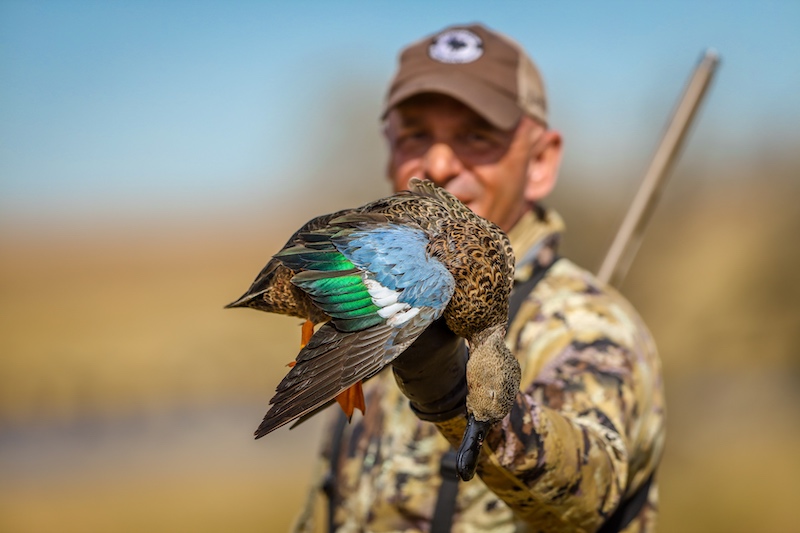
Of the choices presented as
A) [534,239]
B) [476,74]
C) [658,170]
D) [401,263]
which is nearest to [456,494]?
[534,239]

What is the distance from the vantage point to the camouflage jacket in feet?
7.40

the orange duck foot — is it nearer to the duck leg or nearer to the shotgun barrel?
the duck leg

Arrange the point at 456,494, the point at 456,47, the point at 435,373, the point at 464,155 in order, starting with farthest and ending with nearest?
1. the point at 456,47
2. the point at 464,155
3. the point at 456,494
4. the point at 435,373

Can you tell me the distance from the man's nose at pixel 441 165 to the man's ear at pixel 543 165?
15.6 inches

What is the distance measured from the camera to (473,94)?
3240 mm

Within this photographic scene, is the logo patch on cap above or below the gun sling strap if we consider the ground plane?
above

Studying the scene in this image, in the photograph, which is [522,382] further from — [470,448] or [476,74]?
[476,74]

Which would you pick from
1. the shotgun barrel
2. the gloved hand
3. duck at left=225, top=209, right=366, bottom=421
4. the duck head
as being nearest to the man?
the gloved hand

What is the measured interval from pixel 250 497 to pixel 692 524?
437cm

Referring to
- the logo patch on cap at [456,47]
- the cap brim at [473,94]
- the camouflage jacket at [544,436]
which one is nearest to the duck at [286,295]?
the camouflage jacket at [544,436]

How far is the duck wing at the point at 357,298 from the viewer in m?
1.80

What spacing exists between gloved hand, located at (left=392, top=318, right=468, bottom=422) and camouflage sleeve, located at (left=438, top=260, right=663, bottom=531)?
6cm

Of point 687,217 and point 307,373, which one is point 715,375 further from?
point 307,373

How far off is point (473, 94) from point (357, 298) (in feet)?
4.95
